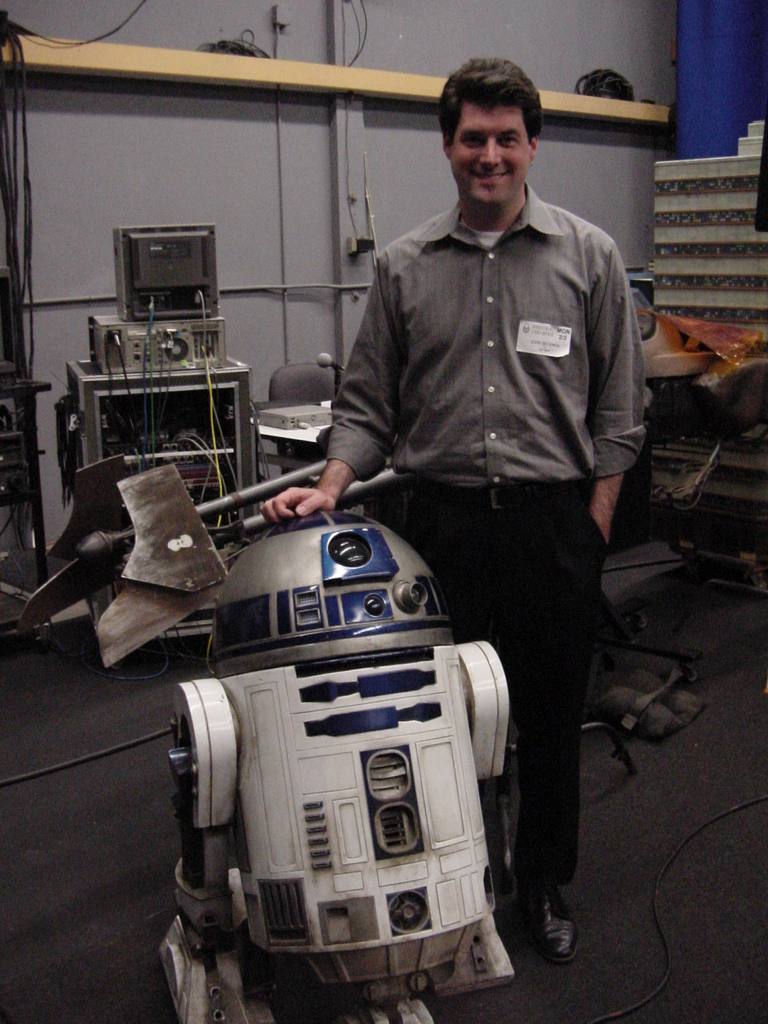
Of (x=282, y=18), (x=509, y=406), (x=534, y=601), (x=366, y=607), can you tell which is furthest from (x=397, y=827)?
(x=282, y=18)

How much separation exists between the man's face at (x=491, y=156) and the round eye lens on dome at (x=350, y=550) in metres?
0.61

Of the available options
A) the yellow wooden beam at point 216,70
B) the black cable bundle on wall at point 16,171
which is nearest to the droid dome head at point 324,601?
the black cable bundle on wall at point 16,171

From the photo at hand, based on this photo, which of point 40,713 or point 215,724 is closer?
point 215,724

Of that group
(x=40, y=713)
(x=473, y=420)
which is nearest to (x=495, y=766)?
(x=473, y=420)

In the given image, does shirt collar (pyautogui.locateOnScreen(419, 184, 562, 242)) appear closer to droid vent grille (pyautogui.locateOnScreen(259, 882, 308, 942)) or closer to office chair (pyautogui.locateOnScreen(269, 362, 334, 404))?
droid vent grille (pyautogui.locateOnScreen(259, 882, 308, 942))

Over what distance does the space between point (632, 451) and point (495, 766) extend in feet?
2.04

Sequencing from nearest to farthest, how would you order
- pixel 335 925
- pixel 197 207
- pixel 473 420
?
1. pixel 335 925
2. pixel 473 420
3. pixel 197 207

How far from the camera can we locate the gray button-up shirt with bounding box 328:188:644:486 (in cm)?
164

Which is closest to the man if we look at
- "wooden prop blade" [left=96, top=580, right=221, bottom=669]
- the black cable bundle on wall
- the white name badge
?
the white name badge

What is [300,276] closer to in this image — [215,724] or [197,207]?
[197,207]

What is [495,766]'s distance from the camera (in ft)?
4.54

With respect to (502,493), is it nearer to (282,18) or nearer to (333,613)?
(333,613)

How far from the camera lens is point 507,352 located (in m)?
1.64

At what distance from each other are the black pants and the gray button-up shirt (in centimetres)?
6
